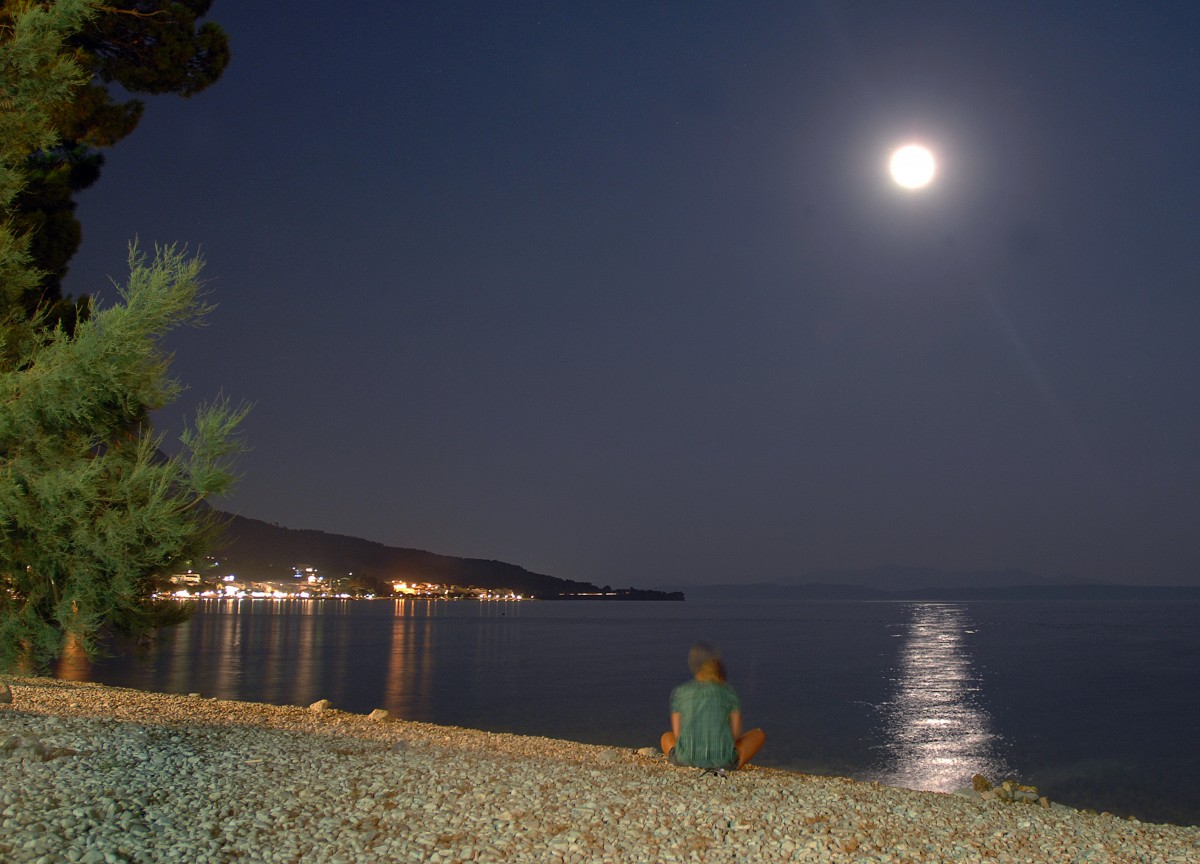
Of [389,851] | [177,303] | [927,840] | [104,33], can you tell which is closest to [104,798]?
[389,851]

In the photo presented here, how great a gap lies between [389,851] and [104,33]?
42.9 feet

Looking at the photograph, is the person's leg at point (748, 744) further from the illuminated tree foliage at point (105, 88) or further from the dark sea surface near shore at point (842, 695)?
the illuminated tree foliage at point (105, 88)

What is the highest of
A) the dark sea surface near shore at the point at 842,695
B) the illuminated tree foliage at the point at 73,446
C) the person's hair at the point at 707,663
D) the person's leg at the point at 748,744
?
the illuminated tree foliage at the point at 73,446

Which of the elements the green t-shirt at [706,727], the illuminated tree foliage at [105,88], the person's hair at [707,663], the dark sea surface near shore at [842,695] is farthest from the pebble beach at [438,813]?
the illuminated tree foliage at [105,88]

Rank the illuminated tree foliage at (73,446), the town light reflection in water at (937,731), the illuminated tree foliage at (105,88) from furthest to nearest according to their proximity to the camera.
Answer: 1. the town light reflection in water at (937,731)
2. the illuminated tree foliage at (105,88)
3. the illuminated tree foliage at (73,446)

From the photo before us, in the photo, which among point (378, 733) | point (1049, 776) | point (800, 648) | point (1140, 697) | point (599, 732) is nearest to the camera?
point (378, 733)

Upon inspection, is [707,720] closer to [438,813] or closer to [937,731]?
[438,813]

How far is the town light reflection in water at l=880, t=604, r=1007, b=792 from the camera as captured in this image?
69.1ft

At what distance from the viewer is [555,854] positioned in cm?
593

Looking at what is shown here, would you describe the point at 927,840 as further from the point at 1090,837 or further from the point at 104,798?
the point at 104,798

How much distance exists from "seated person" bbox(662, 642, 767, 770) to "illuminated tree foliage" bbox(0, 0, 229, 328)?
10356 millimetres

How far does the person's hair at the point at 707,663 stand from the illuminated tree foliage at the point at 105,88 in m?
10.3

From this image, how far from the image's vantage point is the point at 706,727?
909cm

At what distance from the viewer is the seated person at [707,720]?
905 cm
